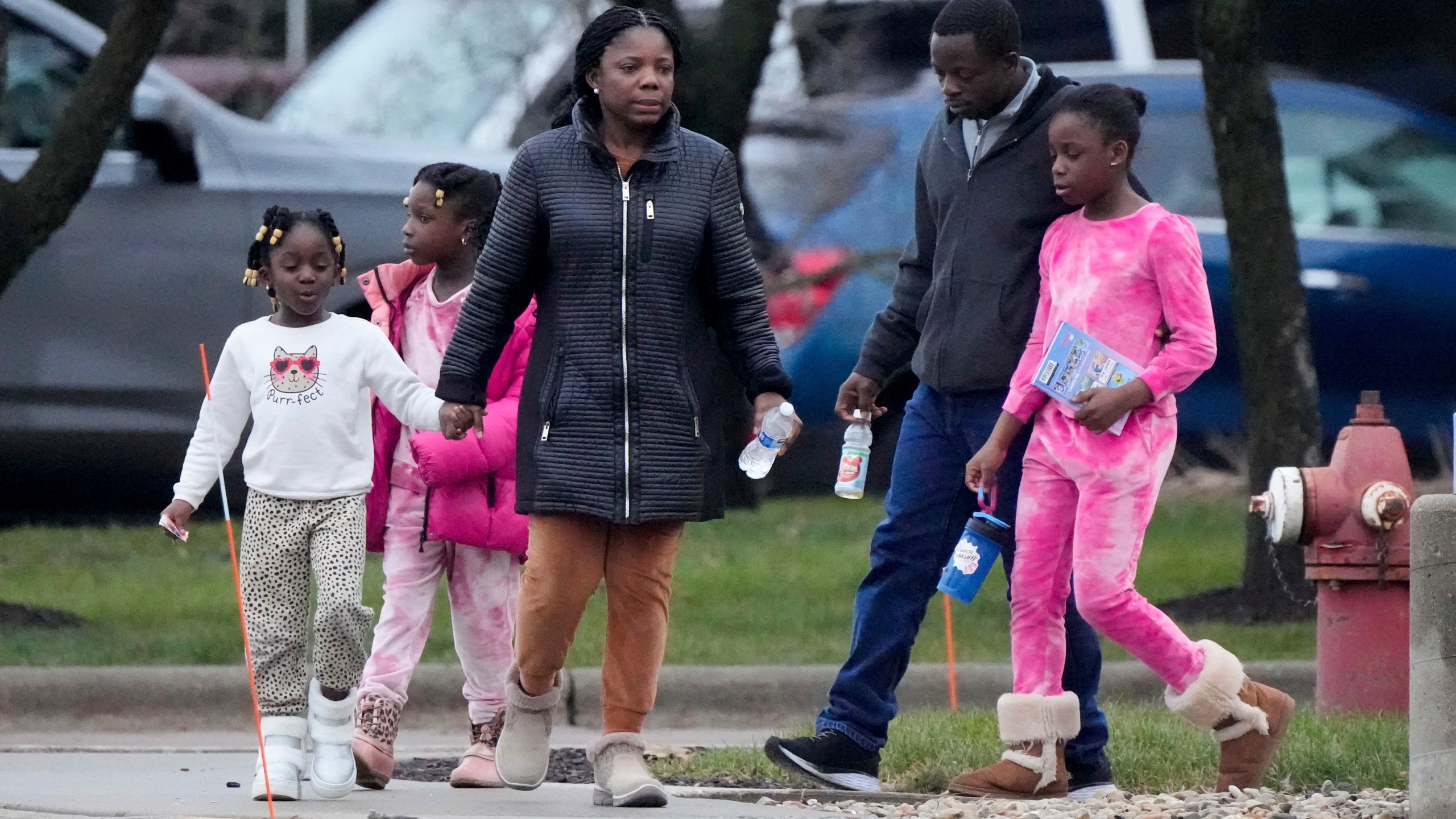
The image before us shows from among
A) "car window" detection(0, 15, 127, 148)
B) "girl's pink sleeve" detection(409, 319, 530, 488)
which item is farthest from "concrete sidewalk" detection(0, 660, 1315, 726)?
"car window" detection(0, 15, 127, 148)

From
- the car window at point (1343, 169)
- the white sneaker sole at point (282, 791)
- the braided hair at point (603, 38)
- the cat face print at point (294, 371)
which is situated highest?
the car window at point (1343, 169)

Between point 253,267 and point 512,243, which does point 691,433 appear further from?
point 253,267

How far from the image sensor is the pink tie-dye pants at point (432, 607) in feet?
18.0

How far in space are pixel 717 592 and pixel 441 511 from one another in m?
3.32

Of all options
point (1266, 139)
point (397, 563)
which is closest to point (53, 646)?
point (397, 563)

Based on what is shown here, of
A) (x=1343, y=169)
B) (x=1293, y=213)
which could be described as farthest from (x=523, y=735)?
(x=1343, y=169)

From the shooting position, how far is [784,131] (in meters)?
10.5

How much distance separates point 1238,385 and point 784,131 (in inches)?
93.2

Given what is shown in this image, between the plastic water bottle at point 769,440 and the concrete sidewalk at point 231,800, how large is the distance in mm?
760

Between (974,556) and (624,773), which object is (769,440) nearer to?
(974,556)

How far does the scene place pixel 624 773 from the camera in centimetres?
502

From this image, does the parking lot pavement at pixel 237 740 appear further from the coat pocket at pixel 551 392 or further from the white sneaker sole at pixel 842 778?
the coat pocket at pixel 551 392

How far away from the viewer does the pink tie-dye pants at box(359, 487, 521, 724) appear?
5492 millimetres

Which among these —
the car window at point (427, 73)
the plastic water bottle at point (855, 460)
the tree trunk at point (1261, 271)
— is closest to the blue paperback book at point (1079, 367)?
the plastic water bottle at point (855, 460)
